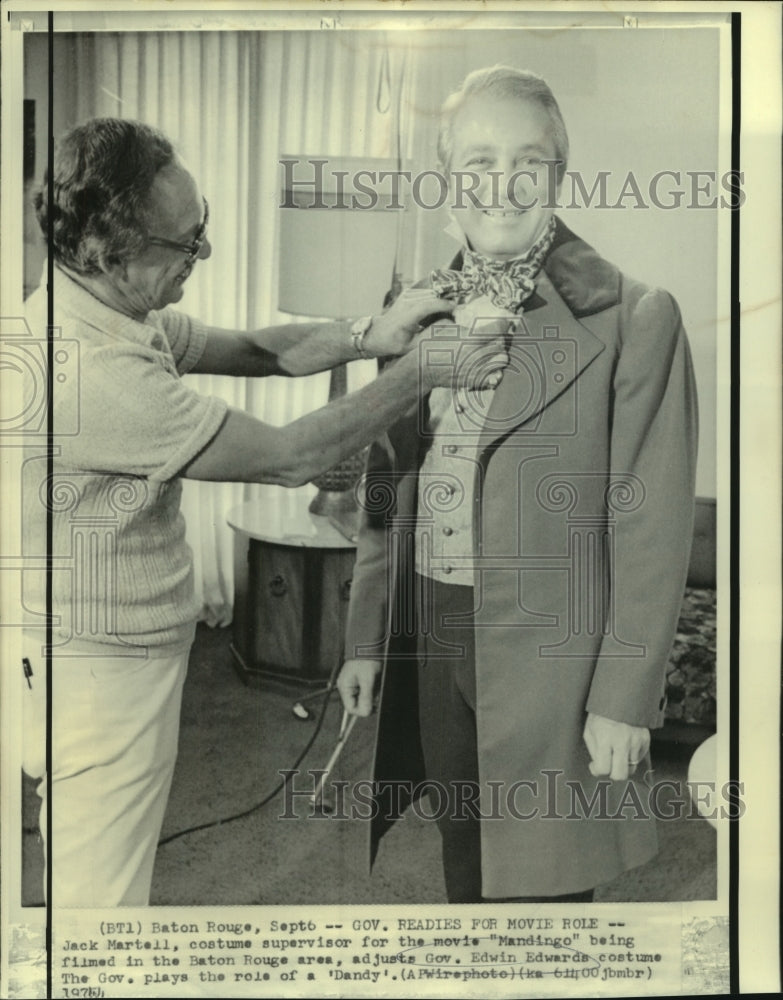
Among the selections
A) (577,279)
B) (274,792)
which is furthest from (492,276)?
(274,792)

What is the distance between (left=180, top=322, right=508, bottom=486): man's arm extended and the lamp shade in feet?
0.47

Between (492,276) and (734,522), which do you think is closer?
(492,276)

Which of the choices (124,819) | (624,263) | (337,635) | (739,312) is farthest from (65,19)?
(124,819)

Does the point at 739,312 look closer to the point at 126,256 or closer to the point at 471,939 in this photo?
the point at 126,256

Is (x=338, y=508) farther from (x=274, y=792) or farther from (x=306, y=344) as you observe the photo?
(x=274, y=792)

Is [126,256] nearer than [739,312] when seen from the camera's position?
Yes

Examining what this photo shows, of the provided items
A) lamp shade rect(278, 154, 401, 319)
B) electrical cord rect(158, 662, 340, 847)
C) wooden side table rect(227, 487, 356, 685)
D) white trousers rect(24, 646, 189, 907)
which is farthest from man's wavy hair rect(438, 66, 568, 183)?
white trousers rect(24, 646, 189, 907)

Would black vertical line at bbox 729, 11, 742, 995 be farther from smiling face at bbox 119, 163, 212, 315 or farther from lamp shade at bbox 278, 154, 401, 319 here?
smiling face at bbox 119, 163, 212, 315

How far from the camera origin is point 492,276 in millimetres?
1849

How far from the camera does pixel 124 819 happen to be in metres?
1.90

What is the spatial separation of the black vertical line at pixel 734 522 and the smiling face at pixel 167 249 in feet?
3.31

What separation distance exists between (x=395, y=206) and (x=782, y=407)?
0.85 meters

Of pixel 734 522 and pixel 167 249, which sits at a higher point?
pixel 167 249

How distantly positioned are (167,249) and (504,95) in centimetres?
68
